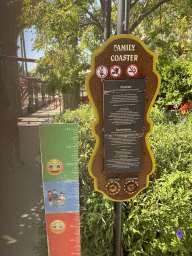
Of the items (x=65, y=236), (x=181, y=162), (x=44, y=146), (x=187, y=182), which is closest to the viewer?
(x=44, y=146)

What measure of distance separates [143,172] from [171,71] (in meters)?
5.75

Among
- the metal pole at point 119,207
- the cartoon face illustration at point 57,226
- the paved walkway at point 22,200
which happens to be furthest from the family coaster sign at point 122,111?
the paved walkway at point 22,200

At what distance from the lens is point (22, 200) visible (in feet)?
12.4

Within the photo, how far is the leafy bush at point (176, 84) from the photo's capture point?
6.23 metres

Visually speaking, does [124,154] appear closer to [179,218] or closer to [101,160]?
[101,160]

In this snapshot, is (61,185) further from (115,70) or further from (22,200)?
(22,200)

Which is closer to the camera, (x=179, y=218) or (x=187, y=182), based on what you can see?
(x=179, y=218)

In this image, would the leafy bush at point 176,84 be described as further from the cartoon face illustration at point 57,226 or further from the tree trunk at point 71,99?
the cartoon face illustration at point 57,226

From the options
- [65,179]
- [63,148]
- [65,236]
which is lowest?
[65,236]

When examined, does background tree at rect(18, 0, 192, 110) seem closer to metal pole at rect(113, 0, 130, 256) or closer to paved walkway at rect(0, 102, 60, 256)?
paved walkway at rect(0, 102, 60, 256)

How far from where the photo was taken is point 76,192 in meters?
1.67

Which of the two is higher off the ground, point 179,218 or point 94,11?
point 94,11

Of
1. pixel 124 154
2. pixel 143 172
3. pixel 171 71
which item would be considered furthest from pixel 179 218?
pixel 171 71

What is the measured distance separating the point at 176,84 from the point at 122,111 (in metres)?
5.59
